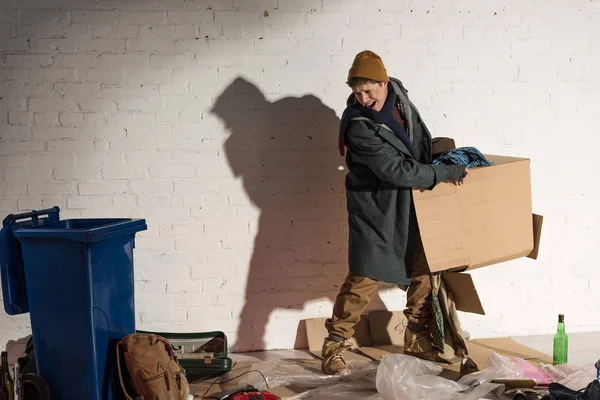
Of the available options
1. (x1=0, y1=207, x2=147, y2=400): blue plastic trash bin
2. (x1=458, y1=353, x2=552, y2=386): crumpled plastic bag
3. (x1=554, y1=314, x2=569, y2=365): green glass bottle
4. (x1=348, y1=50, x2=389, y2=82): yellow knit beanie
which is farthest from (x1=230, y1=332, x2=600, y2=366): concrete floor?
(x1=348, y1=50, x2=389, y2=82): yellow knit beanie

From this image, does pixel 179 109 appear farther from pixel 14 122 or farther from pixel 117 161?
pixel 14 122

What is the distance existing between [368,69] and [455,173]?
68cm

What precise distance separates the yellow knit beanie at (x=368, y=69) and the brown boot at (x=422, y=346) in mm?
1423

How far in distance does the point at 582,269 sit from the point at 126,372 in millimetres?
2882

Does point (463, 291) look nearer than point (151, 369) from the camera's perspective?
No

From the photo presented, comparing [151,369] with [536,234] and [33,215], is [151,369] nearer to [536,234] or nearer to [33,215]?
[33,215]

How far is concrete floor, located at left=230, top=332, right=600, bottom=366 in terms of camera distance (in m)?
4.40

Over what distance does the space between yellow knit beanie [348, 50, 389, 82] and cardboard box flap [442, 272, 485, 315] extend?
3.75 feet

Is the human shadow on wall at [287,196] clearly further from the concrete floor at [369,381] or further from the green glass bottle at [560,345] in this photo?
the green glass bottle at [560,345]

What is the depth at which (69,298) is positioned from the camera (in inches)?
137

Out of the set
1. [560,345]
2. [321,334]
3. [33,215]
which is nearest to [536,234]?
[560,345]

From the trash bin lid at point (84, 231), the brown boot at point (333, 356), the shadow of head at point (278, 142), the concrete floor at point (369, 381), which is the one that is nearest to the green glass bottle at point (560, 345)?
the concrete floor at point (369, 381)

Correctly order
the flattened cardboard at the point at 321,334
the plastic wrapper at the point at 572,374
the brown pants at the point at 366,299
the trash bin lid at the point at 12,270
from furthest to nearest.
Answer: the flattened cardboard at the point at 321,334, the brown pants at the point at 366,299, the plastic wrapper at the point at 572,374, the trash bin lid at the point at 12,270

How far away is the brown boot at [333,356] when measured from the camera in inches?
164
